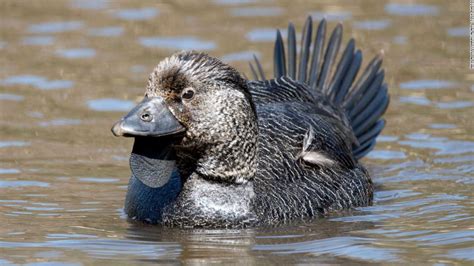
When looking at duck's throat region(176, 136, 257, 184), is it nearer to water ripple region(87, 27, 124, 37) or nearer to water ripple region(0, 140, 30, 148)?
water ripple region(0, 140, 30, 148)

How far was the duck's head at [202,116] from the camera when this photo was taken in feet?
35.4

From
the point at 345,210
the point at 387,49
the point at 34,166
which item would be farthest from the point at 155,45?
the point at 345,210

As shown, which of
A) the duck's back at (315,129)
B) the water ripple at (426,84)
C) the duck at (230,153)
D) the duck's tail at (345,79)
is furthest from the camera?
the water ripple at (426,84)

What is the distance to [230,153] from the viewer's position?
11.3m

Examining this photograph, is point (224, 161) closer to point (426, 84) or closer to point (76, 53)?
point (426, 84)

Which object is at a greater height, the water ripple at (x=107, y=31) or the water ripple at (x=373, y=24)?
the water ripple at (x=373, y=24)

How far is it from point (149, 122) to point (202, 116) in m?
0.51

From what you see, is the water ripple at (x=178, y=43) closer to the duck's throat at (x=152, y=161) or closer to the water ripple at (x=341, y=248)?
the duck's throat at (x=152, y=161)

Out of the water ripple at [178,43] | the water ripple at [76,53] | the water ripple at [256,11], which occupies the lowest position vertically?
the water ripple at [76,53]

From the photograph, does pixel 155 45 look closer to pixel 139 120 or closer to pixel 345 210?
pixel 345 210

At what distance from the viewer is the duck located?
10.9m

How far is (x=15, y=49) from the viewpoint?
17812 mm

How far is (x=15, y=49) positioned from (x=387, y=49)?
16.0 feet

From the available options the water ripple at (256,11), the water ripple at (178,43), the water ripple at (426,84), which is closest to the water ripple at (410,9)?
the water ripple at (256,11)
